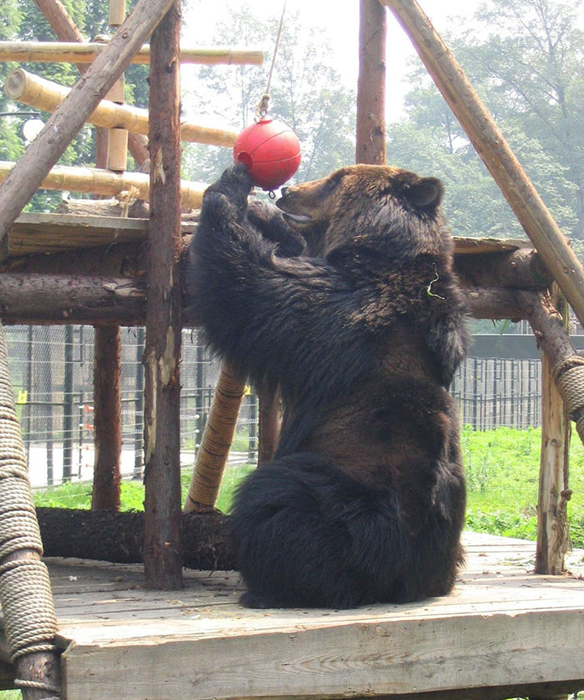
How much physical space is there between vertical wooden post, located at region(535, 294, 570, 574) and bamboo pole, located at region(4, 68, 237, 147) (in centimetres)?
301

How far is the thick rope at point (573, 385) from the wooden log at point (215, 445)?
2.28 m

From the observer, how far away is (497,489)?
1395cm

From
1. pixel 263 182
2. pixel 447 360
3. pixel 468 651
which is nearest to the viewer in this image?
pixel 468 651

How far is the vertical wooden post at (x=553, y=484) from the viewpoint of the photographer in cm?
493

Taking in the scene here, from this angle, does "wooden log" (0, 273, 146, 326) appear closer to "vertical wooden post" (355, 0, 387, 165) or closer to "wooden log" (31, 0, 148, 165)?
"vertical wooden post" (355, 0, 387, 165)

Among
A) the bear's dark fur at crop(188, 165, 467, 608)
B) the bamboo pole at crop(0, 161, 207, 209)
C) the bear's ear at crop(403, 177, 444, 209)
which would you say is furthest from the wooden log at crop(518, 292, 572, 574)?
the bamboo pole at crop(0, 161, 207, 209)

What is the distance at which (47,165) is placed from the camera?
395cm

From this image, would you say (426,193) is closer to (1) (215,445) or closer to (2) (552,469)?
(2) (552,469)

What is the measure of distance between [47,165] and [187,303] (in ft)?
3.03

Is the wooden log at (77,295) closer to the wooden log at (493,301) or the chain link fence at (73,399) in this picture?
the wooden log at (493,301)

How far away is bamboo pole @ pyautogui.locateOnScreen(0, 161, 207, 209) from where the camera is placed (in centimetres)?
618

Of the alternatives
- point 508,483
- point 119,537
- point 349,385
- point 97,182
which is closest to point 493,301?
point 349,385

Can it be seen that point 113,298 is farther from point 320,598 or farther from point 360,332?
point 320,598

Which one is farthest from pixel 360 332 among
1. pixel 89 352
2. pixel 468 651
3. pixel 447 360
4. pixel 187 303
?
pixel 89 352
